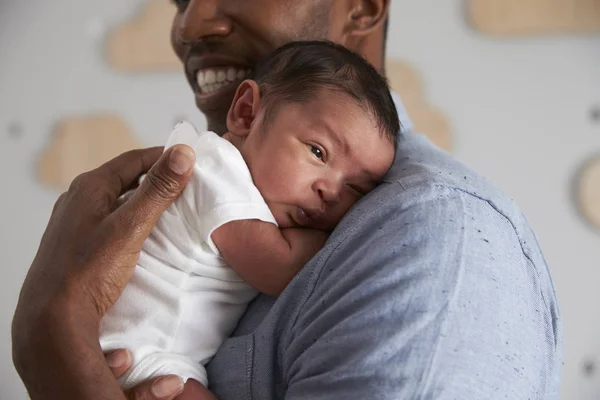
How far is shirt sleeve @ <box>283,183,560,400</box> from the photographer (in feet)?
1.98

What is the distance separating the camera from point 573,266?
2.08 meters

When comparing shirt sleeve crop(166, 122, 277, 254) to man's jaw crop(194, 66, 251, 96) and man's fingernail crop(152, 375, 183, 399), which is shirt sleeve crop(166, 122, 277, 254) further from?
man's jaw crop(194, 66, 251, 96)

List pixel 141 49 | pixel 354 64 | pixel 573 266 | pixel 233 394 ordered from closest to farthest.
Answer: pixel 233 394 → pixel 354 64 → pixel 573 266 → pixel 141 49

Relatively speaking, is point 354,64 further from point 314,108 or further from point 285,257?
point 285,257

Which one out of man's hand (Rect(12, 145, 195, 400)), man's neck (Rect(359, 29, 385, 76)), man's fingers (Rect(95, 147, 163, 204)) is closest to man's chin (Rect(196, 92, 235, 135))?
man's fingers (Rect(95, 147, 163, 204))

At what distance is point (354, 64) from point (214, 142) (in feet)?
0.64

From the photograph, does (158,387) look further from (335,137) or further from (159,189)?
(335,137)

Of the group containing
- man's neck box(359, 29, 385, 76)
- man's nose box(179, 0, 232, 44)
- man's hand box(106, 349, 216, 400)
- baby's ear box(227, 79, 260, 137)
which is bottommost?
man's hand box(106, 349, 216, 400)

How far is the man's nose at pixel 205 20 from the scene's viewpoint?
1.11 meters

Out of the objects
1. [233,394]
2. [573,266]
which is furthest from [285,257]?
[573,266]

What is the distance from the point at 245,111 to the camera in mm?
927

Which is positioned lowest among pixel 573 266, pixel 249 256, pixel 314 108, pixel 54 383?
pixel 573 266

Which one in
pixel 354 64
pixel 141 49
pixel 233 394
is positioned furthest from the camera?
pixel 141 49

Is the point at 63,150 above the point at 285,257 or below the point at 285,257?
below
